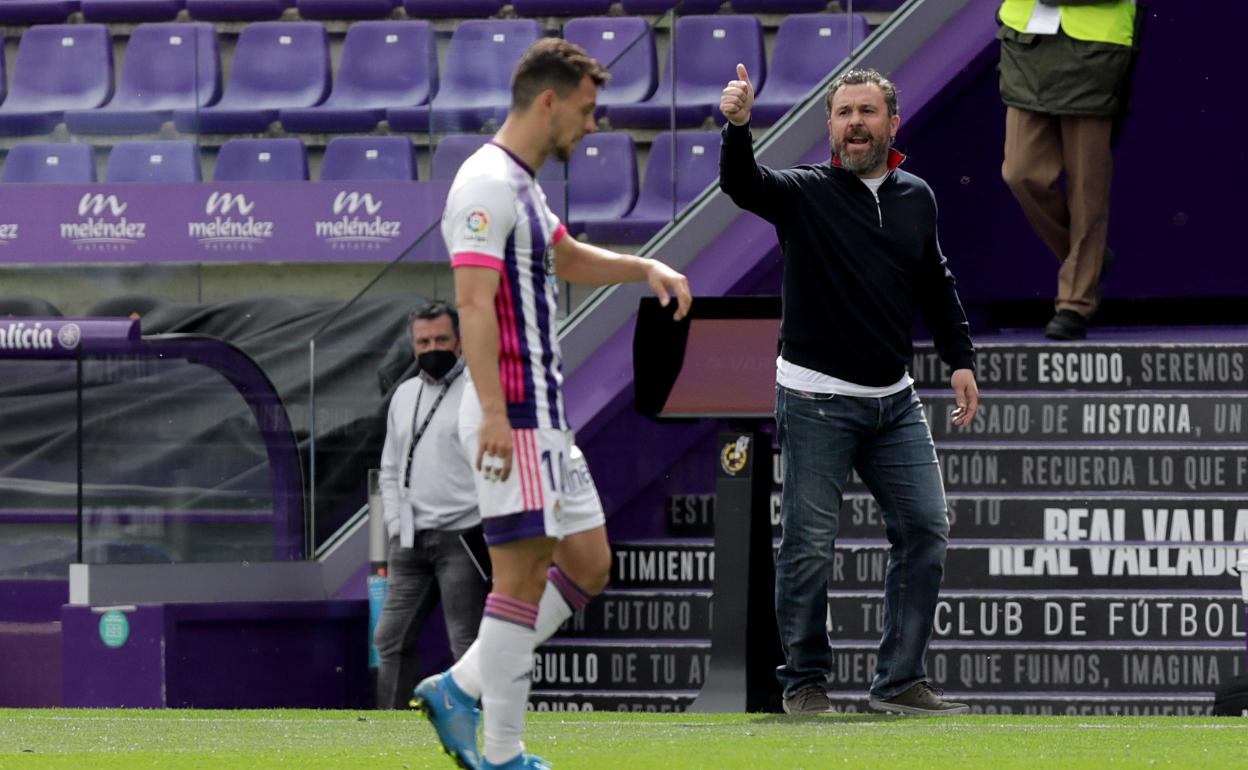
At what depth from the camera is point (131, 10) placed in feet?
49.2

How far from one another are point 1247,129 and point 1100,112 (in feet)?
8.66

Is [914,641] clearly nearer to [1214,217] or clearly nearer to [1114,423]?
[1114,423]

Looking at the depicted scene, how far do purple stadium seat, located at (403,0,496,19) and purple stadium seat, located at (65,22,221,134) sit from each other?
4.35ft

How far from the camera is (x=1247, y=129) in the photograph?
12.0m

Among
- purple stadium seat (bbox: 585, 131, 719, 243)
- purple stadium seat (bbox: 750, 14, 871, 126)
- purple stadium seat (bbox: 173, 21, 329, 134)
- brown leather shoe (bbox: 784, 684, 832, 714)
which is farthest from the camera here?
purple stadium seat (bbox: 173, 21, 329, 134)

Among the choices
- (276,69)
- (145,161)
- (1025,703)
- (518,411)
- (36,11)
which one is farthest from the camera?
(36,11)

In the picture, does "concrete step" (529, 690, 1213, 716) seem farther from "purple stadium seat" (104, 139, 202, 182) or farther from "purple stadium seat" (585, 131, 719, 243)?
"purple stadium seat" (104, 139, 202, 182)

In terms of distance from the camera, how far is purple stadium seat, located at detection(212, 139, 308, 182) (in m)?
12.4

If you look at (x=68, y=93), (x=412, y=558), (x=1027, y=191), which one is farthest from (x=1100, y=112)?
(x=68, y=93)

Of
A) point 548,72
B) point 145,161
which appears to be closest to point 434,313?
point 145,161

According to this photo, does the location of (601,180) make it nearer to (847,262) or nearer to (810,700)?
(847,262)

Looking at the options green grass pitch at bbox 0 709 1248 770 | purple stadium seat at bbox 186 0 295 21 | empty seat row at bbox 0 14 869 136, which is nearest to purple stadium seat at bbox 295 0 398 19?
purple stadium seat at bbox 186 0 295 21

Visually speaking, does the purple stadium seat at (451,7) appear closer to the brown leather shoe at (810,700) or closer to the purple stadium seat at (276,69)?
the purple stadium seat at (276,69)

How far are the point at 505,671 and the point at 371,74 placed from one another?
9.10 meters
